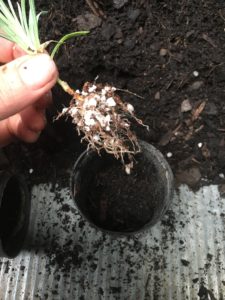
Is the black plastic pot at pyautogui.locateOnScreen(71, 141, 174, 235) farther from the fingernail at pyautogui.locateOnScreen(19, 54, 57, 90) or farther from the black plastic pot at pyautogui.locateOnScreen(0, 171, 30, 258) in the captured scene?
the fingernail at pyautogui.locateOnScreen(19, 54, 57, 90)

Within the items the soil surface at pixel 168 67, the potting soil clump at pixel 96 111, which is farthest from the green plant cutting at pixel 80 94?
the soil surface at pixel 168 67

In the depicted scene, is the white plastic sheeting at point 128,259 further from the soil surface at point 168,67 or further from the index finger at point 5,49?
the index finger at point 5,49

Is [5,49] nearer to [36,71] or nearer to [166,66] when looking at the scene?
[36,71]

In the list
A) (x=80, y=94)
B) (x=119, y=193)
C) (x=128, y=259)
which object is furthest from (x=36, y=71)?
(x=128, y=259)

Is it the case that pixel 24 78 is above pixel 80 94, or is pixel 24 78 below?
above

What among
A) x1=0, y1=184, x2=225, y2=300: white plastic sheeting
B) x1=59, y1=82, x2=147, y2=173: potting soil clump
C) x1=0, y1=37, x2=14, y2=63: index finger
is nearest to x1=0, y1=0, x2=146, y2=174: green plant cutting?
x1=59, y1=82, x2=147, y2=173: potting soil clump
